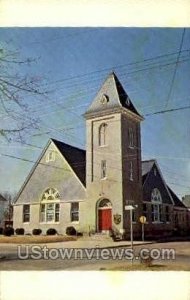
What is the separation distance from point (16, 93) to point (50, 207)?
3.17ft

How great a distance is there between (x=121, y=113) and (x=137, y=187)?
617 mm

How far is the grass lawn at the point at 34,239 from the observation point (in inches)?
152

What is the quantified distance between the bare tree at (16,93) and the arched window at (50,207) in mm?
531

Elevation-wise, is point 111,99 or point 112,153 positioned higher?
point 111,99

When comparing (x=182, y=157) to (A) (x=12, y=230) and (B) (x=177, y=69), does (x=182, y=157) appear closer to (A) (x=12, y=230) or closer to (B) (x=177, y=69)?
(B) (x=177, y=69)

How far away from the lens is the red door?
398cm

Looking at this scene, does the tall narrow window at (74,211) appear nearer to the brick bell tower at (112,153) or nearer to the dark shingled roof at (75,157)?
the brick bell tower at (112,153)

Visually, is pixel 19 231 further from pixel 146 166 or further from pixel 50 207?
pixel 146 166

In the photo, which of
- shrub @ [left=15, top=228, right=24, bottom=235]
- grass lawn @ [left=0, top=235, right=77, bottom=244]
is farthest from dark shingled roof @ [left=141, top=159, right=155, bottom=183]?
shrub @ [left=15, top=228, right=24, bottom=235]

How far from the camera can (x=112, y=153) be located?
4.08 meters

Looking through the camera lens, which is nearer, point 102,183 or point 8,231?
point 8,231

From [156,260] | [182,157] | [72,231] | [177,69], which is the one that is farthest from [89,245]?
[177,69]

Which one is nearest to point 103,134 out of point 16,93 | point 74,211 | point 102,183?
point 102,183

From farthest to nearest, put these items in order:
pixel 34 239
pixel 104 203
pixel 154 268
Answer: pixel 104 203
pixel 34 239
pixel 154 268
